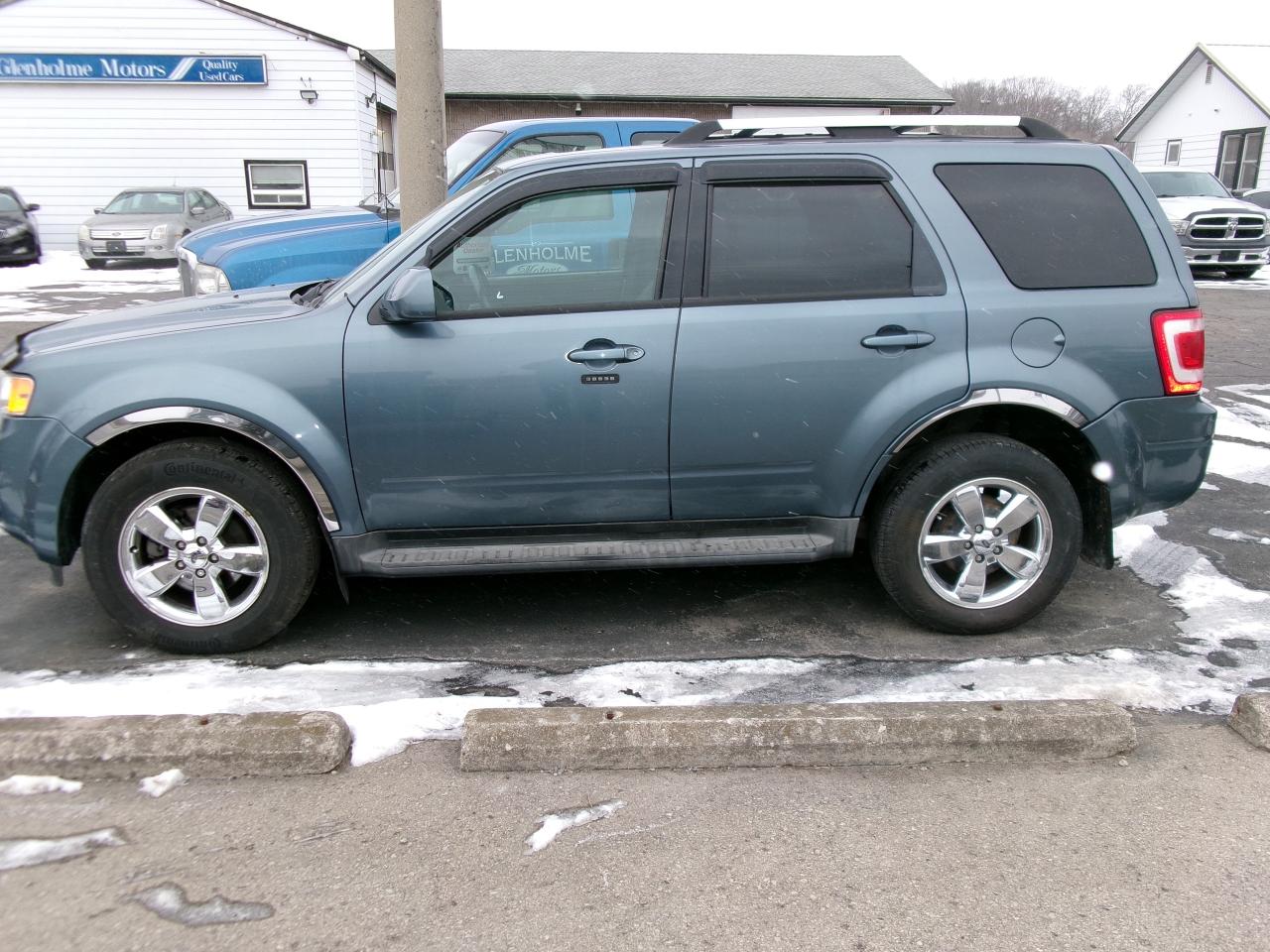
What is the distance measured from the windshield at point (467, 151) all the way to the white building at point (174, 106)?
47.2 ft

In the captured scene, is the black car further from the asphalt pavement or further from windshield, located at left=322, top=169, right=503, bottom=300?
the asphalt pavement

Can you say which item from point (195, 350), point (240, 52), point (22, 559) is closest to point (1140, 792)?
point (195, 350)

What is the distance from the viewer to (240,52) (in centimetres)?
2106

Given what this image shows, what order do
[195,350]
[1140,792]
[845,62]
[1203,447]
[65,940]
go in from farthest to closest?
[845,62], [1203,447], [195,350], [1140,792], [65,940]

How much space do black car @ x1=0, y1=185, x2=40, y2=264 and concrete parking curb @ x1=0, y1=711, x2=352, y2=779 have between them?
18789 mm

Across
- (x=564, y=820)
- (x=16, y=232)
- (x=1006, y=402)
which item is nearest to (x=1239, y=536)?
(x=1006, y=402)

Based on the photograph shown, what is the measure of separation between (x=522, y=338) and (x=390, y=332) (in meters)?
0.48

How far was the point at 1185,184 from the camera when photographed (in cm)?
1861

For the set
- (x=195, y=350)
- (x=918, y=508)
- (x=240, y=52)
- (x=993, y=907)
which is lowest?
(x=993, y=907)

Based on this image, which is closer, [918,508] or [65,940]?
[65,940]

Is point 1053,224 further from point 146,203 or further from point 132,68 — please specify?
point 132,68

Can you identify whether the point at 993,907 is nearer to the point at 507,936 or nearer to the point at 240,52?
the point at 507,936

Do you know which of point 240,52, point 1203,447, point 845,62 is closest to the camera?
point 1203,447

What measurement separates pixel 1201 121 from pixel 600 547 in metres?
32.8
